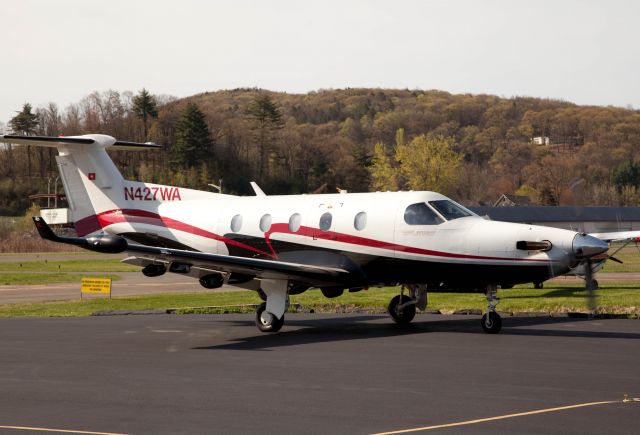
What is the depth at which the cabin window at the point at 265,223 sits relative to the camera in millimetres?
22609

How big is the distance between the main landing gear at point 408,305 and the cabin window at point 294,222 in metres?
3.21

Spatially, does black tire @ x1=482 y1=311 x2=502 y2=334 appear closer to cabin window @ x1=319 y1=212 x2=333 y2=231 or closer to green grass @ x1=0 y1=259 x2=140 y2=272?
cabin window @ x1=319 y1=212 x2=333 y2=231

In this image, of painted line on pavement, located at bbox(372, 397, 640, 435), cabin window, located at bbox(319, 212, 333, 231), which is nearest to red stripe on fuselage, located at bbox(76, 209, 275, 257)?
cabin window, located at bbox(319, 212, 333, 231)

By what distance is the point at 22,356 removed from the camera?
17.3m

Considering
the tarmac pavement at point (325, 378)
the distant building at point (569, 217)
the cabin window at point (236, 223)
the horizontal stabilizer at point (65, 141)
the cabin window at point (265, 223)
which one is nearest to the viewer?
the tarmac pavement at point (325, 378)

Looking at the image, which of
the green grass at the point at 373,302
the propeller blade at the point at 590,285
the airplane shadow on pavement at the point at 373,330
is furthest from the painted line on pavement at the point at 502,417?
the green grass at the point at 373,302

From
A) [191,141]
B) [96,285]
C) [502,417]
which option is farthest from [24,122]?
[502,417]

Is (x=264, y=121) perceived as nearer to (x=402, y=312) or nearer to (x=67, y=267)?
(x=67, y=267)

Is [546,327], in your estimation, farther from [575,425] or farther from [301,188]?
[301,188]

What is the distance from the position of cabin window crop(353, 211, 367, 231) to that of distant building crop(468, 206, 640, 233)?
261 ft

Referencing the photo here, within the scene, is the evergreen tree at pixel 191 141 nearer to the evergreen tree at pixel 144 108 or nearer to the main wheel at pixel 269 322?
the evergreen tree at pixel 144 108

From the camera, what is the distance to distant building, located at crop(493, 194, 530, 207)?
426 ft

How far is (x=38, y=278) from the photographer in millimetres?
52031

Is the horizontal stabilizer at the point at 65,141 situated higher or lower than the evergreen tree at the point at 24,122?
lower
